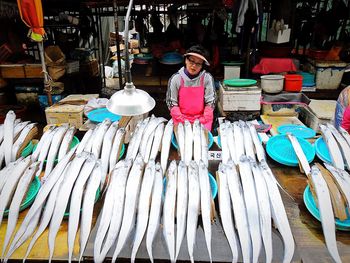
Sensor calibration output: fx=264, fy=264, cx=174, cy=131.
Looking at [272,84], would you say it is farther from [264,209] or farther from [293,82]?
[264,209]

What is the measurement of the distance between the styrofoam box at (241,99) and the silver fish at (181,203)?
352cm

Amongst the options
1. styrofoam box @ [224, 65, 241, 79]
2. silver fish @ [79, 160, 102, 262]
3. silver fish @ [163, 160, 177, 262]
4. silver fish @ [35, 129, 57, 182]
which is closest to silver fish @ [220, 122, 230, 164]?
silver fish @ [163, 160, 177, 262]

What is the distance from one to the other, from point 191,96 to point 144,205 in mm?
3060

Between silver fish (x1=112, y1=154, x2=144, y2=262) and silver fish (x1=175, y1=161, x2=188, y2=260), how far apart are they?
0.33 meters

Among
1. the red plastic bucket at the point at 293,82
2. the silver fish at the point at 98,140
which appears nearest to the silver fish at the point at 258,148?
the silver fish at the point at 98,140

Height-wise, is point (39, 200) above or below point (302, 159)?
below

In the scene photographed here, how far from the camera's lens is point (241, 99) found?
555cm

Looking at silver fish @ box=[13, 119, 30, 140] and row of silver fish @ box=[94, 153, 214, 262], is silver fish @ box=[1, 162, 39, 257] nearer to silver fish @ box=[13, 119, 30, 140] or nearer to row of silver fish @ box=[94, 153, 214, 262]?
row of silver fish @ box=[94, 153, 214, 262]

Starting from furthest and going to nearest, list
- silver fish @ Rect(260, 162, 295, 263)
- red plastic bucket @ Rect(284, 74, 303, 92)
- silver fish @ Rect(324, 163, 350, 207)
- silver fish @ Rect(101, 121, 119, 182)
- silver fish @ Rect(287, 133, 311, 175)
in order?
red plastic bucket @ Rect(284, 74, 303, 92) < silver fish @ Rect(101, 121, 119, 182) < silver fish @ Rect(287, 133, 311, 175) < silver fish @ Rect(324, 163, 350, 207) < silver fish @ Rect(260, 162, 295, 263)

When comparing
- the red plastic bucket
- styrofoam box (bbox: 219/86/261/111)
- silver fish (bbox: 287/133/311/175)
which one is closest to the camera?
silver fish (bbox: 287/133/311/175)

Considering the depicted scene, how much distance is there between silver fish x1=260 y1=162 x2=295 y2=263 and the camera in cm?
177

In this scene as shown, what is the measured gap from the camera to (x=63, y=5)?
29.4ft

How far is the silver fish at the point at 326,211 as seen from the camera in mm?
1786

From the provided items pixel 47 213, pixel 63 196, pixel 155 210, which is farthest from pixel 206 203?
pixel 47 213
